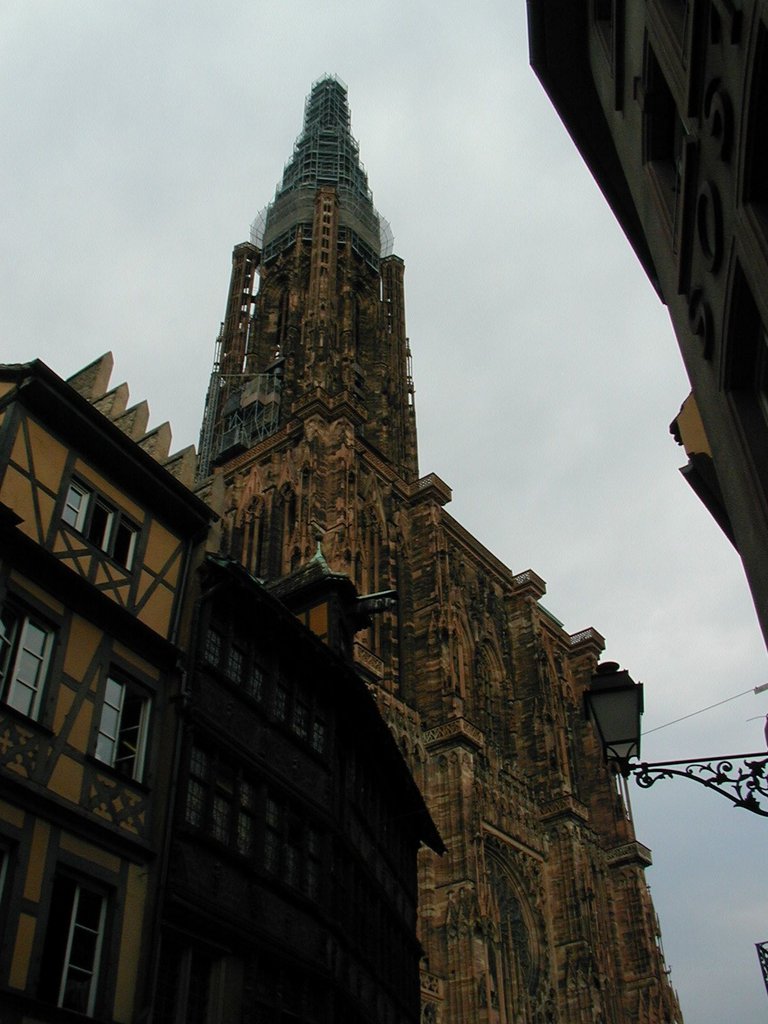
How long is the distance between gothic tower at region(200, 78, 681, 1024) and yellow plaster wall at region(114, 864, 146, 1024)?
862 inches

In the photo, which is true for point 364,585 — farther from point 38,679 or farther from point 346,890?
point 38,679

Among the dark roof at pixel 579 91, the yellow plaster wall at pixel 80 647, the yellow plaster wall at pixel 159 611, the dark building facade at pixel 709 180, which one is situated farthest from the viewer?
the yellow plaster wall at pixel 159 611

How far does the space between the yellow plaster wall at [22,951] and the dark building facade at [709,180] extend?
24.6 ft

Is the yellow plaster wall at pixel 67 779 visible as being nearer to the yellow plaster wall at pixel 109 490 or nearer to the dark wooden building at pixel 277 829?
the dark wooden building at pixel 277 829

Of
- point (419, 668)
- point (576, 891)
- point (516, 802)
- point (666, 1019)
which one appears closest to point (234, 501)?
point (419, 668)

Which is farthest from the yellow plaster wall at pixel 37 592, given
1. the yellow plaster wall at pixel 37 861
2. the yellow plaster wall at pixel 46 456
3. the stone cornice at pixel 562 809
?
the stone cornice at pixel 562 809

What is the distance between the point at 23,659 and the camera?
11766mm

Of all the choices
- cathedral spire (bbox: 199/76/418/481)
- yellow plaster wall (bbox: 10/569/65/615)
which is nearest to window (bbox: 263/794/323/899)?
yellow plaster wall (bbox: 10/569/65/615)

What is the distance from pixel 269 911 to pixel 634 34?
11364mm

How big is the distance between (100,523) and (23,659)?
2.59 metres

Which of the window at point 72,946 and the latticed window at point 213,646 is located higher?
the latticed window at point 213,646

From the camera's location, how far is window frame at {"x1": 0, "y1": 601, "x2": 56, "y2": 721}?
11391mm

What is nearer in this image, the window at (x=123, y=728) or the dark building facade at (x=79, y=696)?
the dark building facade at (x=79, y=696)

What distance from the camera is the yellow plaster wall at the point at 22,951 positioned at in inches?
396
